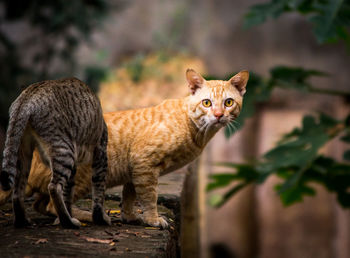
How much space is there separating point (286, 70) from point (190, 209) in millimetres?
1962

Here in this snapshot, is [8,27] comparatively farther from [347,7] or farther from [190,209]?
[347,7]

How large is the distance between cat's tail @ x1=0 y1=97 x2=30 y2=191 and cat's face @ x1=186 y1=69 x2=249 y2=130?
1151 millimetres

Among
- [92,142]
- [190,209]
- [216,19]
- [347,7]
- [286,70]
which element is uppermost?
[216,19]

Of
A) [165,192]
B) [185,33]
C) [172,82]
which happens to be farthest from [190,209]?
→ [185,33]

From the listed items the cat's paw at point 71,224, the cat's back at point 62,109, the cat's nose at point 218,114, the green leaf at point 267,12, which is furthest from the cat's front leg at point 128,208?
the green leaf at point 267,12

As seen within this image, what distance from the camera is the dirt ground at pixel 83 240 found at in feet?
7.91

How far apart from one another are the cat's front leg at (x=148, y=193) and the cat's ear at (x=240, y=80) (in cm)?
83

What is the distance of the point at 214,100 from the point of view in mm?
3100

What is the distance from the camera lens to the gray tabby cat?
98.6 inches

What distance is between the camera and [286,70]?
4.94 m

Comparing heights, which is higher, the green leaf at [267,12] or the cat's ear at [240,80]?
the green leaf at [267,12]

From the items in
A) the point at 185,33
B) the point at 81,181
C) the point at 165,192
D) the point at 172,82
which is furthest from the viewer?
the point at 185,33

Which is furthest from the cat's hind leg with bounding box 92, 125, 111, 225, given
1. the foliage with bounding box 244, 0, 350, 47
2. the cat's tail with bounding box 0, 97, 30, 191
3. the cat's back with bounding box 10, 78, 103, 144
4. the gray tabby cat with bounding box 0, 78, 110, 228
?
the foliage with bounding box 244, 0, 350, 47

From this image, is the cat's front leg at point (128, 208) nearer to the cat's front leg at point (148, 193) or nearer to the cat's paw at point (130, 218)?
the cat's paw at point (130, 218)
